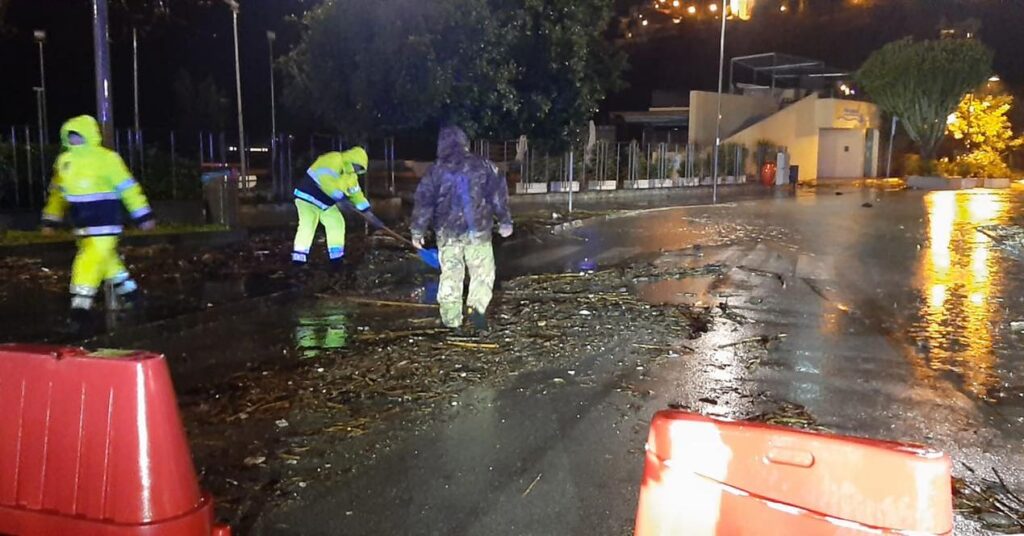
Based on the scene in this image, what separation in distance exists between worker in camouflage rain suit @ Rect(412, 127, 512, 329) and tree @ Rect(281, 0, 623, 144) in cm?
660

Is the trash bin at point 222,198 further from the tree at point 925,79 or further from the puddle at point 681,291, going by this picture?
the tree at point 925,79

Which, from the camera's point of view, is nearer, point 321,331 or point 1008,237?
point 321,331

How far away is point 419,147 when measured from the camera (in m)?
28.6

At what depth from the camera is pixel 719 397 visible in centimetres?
596

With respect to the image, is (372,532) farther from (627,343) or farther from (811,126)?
(811,126)

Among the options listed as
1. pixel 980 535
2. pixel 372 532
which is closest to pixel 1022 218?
pixel 980 535

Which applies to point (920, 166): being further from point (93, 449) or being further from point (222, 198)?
point (93, 449)

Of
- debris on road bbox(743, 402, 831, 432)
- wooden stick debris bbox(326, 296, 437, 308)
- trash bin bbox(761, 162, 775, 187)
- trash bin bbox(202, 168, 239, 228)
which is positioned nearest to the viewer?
debris on road bbox(743, 402, 831, 432)

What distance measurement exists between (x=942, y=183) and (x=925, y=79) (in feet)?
16.3

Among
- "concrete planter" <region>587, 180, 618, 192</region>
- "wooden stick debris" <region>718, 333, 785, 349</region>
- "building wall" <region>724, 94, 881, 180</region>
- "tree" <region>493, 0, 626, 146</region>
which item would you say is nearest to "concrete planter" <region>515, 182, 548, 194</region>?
"concrete planter" <region>587, 180, 618, 192</region>

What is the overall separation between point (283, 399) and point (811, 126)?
125ft

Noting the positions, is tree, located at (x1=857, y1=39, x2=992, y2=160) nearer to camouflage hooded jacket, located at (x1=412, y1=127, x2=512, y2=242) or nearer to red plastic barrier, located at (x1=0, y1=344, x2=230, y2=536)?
camouflage hooded jacket, located at (x1=412, y1=127, x2=512, y2=242)

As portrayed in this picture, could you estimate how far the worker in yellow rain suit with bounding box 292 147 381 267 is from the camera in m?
9.86

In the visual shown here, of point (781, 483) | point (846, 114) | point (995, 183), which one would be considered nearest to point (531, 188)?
point (846, 114)
